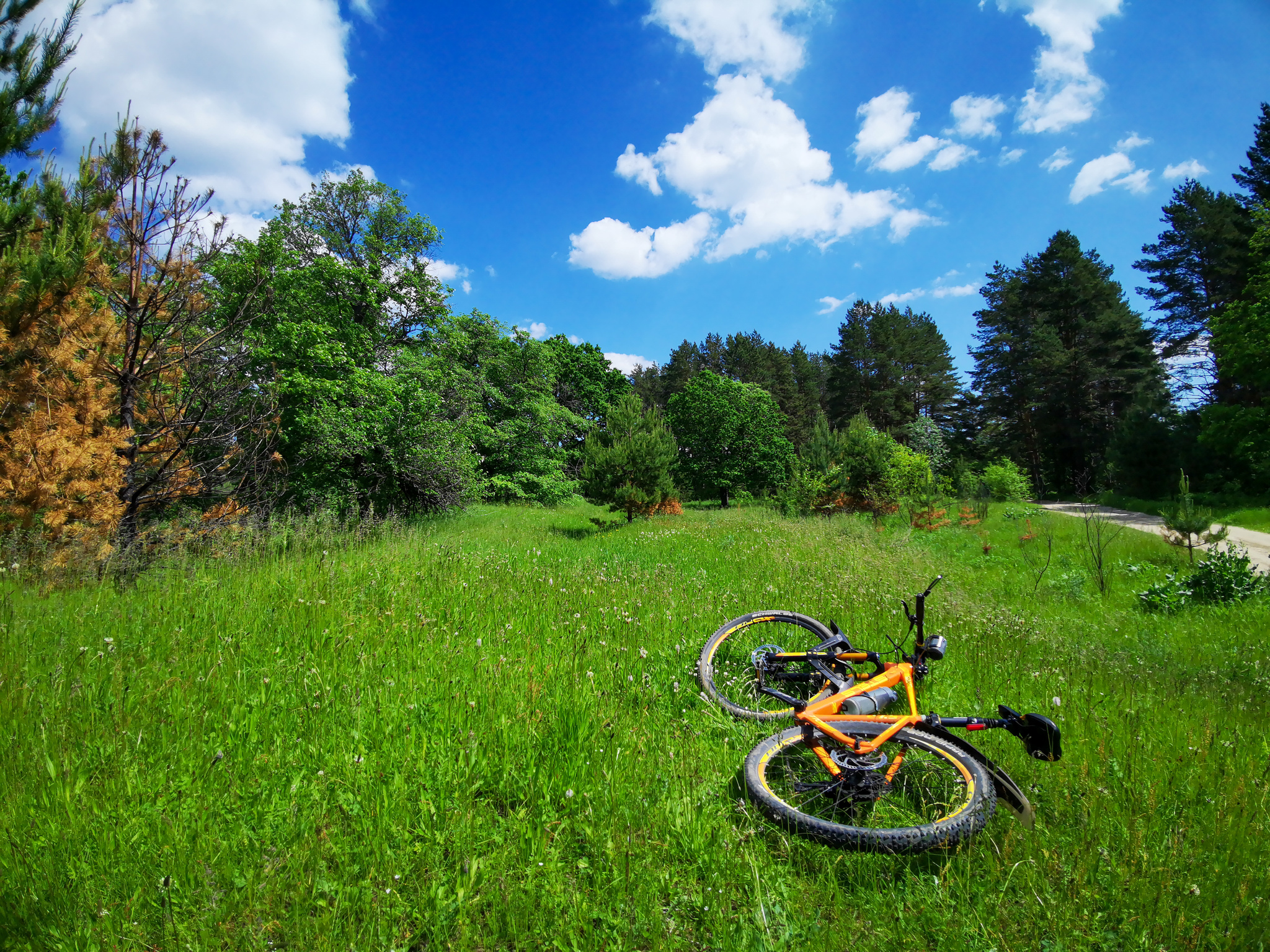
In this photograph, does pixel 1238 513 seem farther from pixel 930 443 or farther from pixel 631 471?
pixel 631 471

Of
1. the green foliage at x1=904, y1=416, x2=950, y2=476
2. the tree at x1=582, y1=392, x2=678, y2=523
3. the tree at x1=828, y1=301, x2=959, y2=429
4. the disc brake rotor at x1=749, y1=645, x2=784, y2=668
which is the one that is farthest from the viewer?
the tree at x1=828, y1=301, x2=959, y2=429

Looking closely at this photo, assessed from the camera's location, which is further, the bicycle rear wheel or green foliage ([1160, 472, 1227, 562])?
green foliage ([1160, 472, 1227, 562])

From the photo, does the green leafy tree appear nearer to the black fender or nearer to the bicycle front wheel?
the black fender

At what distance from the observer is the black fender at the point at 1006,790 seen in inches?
87.7

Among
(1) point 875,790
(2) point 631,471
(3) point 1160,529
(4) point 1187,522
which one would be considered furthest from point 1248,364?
(1) point 875,790

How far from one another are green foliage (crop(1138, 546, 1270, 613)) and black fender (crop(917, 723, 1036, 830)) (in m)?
8.78

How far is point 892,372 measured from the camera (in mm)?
44250

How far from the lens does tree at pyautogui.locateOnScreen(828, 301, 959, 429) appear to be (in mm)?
43969

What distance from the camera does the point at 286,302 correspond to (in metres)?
13.8

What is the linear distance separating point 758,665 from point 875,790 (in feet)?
4.81

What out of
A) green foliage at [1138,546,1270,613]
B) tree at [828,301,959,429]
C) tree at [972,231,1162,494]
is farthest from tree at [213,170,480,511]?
tree at [828,301,959,429]

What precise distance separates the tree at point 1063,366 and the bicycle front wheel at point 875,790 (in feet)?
111

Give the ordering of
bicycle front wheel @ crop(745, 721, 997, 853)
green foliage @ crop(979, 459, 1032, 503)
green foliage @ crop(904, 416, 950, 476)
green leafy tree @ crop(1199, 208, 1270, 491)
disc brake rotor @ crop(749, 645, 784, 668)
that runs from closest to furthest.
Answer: bicycle front wheel @ crop(745, 721, 997, 853) → disc brake rotor @ crop(749, 645, 784, 668) → green leafy tree @ crop(1199, 208, 1270, 491) → green foliage @ crop(979, 459, 1032, 503) → green foliage @ crop(904, 416, 950, 476)

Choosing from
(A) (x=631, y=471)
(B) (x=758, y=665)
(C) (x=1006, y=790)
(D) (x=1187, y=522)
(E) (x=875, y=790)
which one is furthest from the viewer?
(A) (x=631, y=471)
